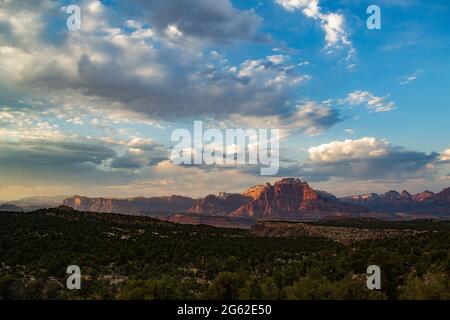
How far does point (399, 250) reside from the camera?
151ft

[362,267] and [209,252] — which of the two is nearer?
[362,267]

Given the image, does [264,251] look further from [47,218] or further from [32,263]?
[47,218]

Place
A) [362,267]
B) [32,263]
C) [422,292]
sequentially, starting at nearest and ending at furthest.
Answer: [422,292] → [362,267] → [32,263]

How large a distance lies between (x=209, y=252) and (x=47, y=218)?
1226 inches

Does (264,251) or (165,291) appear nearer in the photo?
(165,291)

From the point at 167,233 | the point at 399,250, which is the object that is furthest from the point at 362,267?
the point at 167,233
